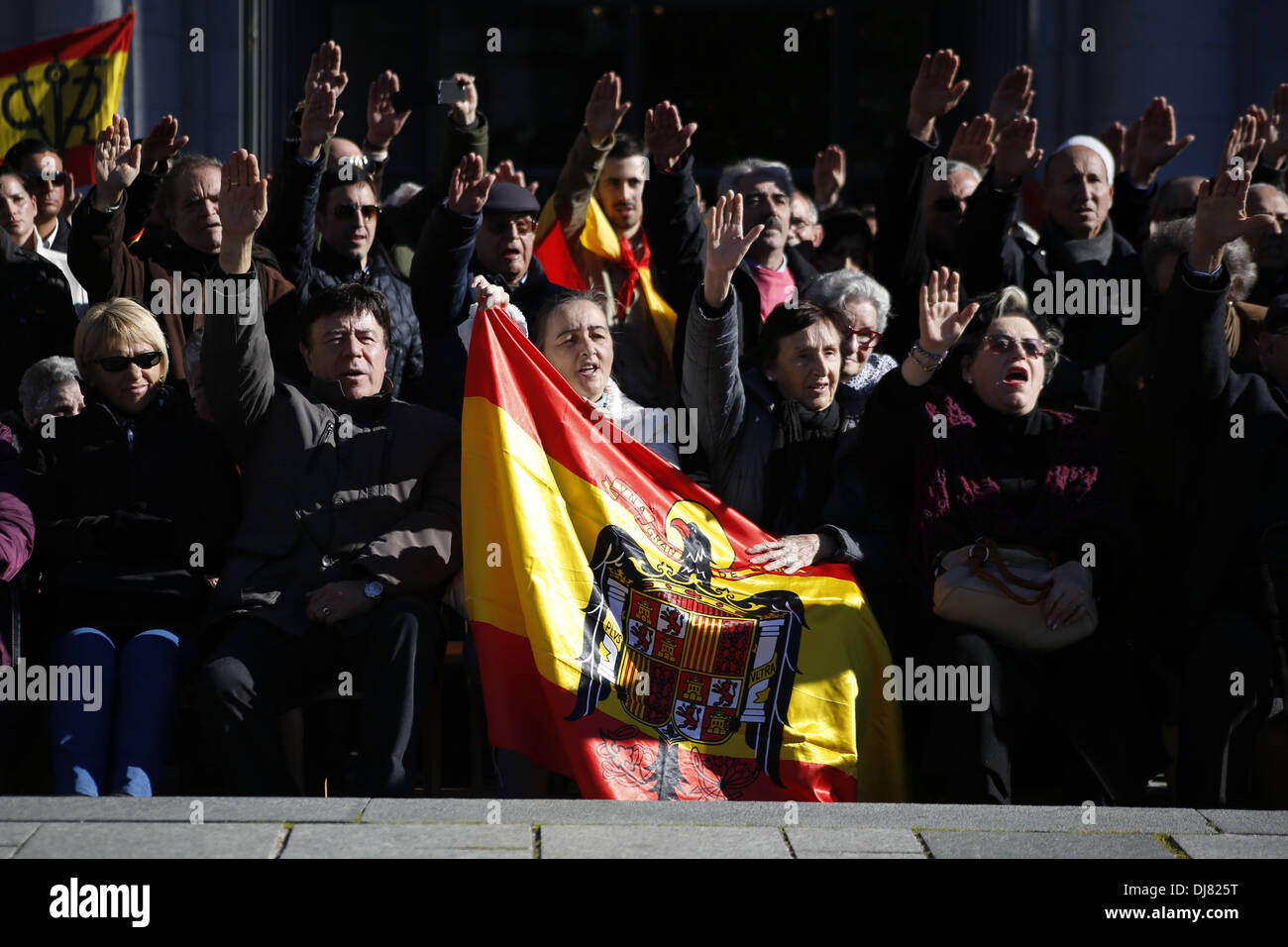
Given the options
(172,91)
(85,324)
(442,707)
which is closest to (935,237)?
(442,707)

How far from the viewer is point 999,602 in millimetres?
5082

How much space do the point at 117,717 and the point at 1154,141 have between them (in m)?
4.93

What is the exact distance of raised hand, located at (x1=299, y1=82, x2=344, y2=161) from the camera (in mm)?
6355

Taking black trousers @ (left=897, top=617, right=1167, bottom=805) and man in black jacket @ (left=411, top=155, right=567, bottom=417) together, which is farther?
man in black jacket @ (left=411, top=155, right=567, bottom=417)

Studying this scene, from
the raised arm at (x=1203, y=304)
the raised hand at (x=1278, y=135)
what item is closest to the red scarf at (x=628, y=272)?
the raised arm at (x=1203, y=304)

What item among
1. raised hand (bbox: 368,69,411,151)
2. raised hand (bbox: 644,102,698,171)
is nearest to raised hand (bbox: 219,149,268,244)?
raised hand (bbox: 644,102,698,171)

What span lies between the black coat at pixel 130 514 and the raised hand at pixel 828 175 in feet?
13.2

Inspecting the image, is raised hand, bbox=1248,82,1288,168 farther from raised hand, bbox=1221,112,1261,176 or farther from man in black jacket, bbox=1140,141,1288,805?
man in black jacket, bbox=1140,141,1288,805

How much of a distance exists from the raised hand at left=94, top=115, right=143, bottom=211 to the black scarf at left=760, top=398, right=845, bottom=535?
2.65m

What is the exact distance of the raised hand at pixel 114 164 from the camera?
6355 millimetres

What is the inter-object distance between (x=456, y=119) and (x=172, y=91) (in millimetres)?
4062

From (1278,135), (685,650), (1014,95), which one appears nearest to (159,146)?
(685,650)

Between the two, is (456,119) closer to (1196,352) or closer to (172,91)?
(1196,352)

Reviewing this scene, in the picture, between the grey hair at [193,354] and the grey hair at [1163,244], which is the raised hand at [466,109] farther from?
the grey hair at [1163,244]
